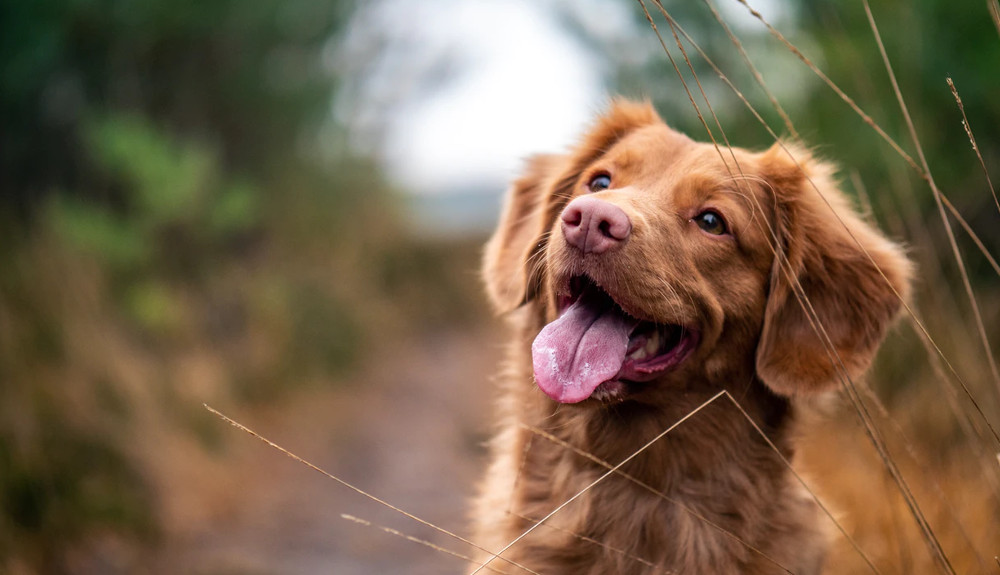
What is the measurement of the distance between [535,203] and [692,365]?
1.03 m

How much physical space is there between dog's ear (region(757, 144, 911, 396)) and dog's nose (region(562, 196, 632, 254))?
60 cm

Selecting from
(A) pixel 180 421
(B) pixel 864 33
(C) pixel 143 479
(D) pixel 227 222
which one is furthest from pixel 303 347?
(B) pixel 864 33

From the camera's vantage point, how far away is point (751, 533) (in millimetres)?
2293

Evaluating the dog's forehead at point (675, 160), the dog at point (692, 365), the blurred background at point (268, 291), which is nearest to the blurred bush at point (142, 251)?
the blurred background at point (268, 291)

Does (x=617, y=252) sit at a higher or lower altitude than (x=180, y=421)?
higher

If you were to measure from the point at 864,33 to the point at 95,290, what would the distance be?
16.9ft

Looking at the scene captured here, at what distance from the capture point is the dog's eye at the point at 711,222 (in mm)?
2311

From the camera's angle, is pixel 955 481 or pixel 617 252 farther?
pixel 955 481

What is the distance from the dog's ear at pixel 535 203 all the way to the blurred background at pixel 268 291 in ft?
0.86

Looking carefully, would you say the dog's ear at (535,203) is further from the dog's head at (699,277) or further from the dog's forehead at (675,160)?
the dog's forehead at (675,160)

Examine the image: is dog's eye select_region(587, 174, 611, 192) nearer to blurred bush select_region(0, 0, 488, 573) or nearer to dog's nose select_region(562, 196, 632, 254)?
dog's nose select_region(562, 196, 632, 254)

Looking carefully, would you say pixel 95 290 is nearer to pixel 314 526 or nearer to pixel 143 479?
pixel 143 479

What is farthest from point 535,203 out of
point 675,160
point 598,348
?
point 598,348

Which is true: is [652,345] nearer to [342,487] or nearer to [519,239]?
[519,239]
